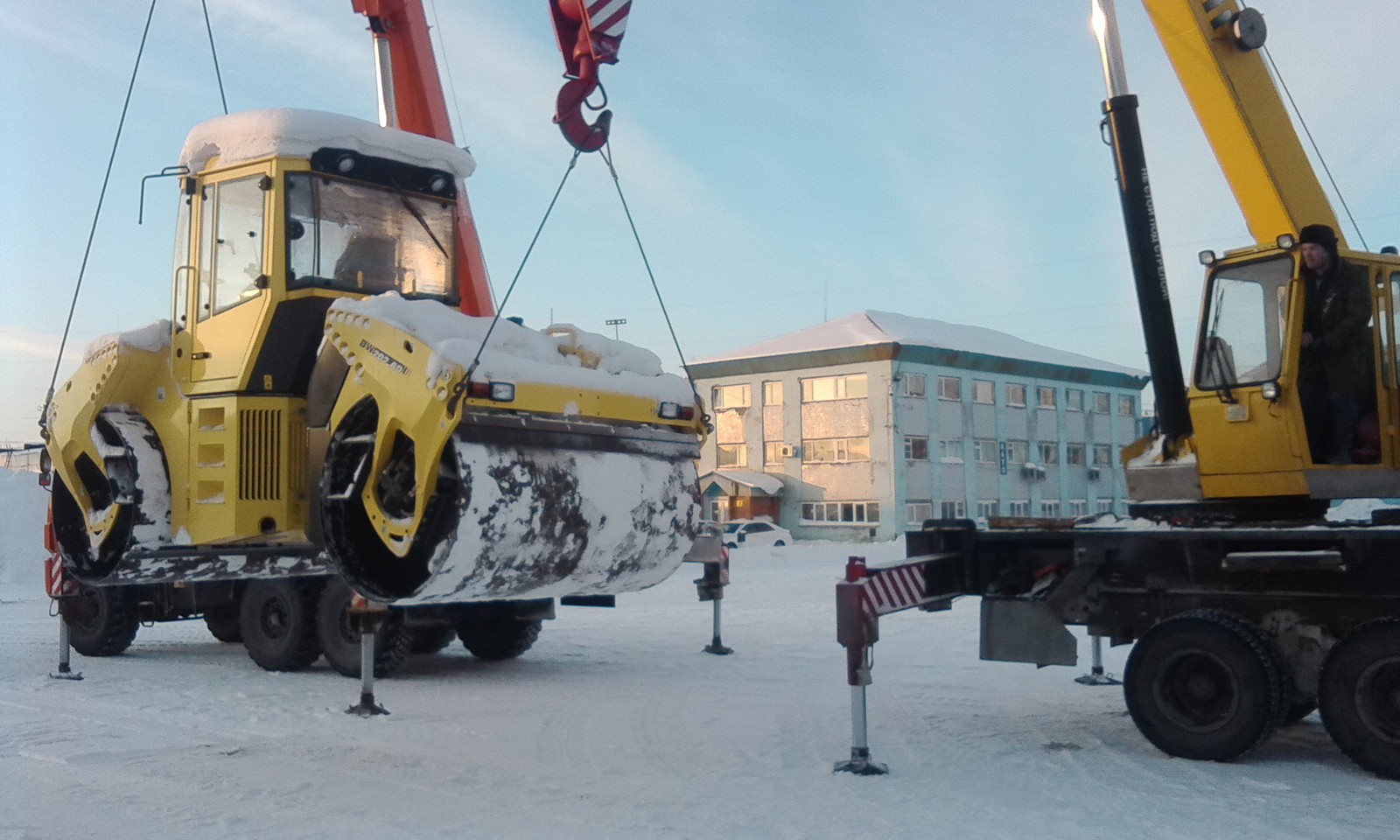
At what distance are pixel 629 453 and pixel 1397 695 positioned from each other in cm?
486

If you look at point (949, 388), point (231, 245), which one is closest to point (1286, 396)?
point (231, 245)

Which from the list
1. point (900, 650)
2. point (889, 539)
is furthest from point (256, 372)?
point (889, 539)

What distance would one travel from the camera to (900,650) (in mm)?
12547

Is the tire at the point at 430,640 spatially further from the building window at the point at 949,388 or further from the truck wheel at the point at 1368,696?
the building window at the point at 949,388

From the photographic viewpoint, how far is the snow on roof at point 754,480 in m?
49.0

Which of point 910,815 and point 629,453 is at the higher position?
point 629,453

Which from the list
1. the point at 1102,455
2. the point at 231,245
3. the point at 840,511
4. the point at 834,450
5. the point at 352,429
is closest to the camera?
the point at 352,429

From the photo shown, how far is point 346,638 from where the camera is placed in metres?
10.4

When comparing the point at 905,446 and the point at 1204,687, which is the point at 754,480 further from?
the point at 1204,687

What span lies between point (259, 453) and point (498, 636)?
2.95 meters

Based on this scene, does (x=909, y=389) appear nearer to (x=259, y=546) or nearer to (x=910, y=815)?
A: (x=259, y=546)

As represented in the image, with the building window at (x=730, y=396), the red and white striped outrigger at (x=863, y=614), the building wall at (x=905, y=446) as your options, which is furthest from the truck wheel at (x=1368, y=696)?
the building window at (x=730, y=396)

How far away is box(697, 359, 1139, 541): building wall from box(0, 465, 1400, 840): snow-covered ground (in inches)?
1410

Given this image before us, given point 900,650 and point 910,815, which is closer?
point 910,815
